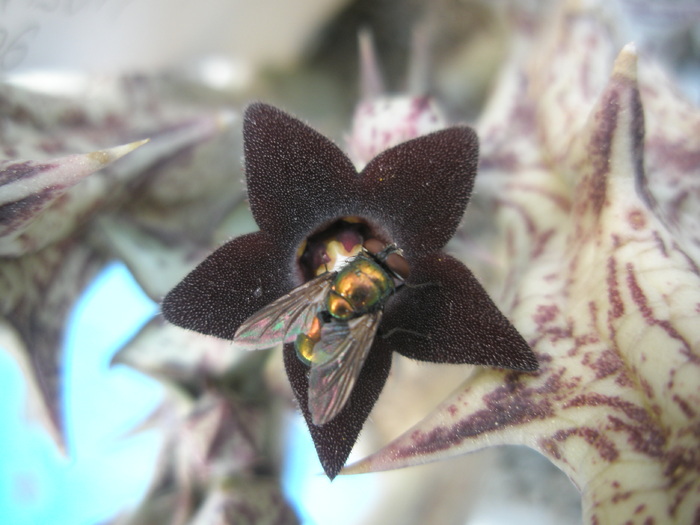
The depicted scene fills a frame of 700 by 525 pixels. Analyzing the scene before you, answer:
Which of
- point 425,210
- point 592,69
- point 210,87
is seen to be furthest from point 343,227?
point 210,87

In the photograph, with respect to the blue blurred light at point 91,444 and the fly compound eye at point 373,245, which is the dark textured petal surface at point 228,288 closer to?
the fly compound eye at point 373,245

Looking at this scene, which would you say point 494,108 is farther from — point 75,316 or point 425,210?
point 75,316

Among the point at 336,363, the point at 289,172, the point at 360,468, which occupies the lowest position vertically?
the point at 360,468

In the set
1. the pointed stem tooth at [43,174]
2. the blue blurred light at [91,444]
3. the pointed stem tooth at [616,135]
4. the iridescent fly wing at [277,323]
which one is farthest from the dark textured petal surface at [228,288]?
the blue blurred light at [91,444]

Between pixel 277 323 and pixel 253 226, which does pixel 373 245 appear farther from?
pixel 253 226

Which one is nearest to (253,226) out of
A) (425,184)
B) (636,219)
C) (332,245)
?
(332,245)

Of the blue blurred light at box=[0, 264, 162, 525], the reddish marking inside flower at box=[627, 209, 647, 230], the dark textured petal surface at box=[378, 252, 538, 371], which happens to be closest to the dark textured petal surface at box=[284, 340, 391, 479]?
the dark textured petal surface at box=[378, 252, 538, 371]
